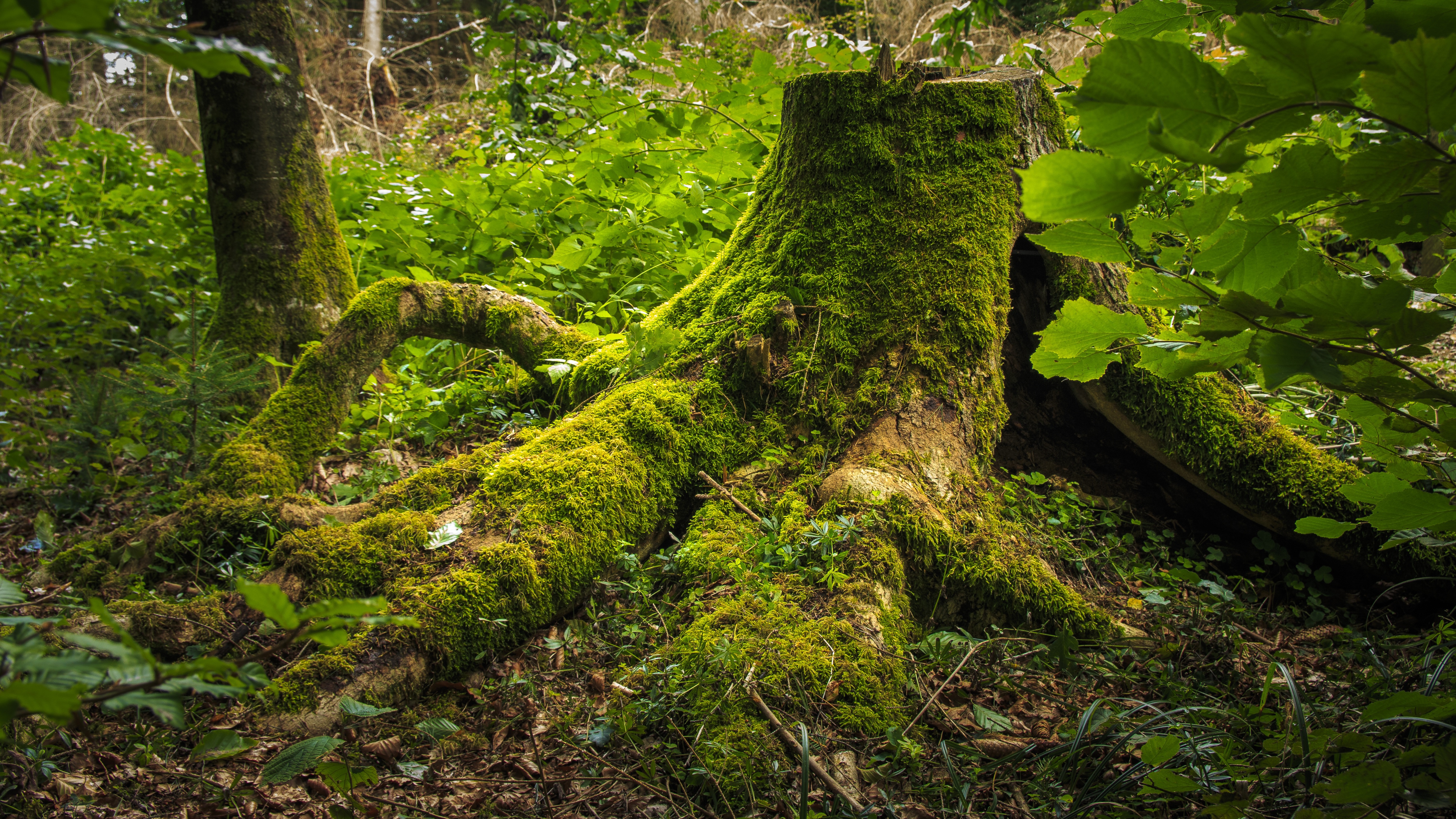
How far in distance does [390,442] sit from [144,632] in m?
1.52

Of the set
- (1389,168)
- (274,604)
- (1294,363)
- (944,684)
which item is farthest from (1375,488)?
(274,604)

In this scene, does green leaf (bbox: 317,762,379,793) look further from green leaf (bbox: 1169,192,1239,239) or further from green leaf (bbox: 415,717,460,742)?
green leaf (bbox: 1169,192,1239,239)

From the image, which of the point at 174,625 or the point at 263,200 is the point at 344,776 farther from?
the point at 263,200

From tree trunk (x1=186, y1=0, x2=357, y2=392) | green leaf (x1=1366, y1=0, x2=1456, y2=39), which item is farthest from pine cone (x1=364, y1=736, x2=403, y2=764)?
tree trunk (x1=186, y1=0, x2=357, y2=392)

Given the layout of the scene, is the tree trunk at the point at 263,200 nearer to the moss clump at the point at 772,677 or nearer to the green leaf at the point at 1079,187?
the moss clump at the point at 772,677

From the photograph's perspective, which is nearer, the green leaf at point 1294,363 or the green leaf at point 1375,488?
the green leaf at point 1294,363

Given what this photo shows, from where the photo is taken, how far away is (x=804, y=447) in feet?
8.59

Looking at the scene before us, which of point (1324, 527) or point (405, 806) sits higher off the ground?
point (1324, 527)

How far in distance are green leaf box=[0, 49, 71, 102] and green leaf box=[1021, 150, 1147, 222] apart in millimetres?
925

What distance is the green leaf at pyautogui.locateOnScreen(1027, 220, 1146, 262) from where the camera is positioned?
0.92 meters

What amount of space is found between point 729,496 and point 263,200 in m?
3.52

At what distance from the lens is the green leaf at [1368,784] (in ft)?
3.35

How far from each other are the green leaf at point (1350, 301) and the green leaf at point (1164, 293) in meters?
0.11

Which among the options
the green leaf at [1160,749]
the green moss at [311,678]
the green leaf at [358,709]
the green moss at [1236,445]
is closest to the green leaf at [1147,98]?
the green leaf at [1160,749]
